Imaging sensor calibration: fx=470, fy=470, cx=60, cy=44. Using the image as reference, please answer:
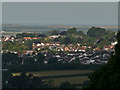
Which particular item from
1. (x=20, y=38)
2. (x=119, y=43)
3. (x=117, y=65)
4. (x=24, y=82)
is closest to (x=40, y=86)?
(x=24, y=82)

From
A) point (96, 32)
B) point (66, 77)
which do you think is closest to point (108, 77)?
point (66, 77)

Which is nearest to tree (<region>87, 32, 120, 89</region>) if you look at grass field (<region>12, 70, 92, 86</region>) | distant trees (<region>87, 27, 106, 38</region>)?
grass field (<region>12, 70, 92, 86</region>)

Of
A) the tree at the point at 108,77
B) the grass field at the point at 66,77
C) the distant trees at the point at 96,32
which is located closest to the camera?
the tree at the point at 108,77

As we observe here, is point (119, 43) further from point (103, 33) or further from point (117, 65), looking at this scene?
point (103, 33)

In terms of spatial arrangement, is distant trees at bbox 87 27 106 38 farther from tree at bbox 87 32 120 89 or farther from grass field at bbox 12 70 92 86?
tree at bbox 87 32 120 89

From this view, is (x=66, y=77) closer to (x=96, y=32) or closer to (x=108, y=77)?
(x=108, y=77)

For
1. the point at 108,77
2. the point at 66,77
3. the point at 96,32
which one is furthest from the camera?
the point at 96,32

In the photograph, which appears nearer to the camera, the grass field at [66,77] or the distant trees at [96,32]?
the grass field at [66,77]

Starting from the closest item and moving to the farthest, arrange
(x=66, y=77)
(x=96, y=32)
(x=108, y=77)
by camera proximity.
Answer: (x=108, y=77), (x=66, y=77), (x=96, y=32)

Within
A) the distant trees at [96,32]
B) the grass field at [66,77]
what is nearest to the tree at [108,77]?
the grass field at [66,77]

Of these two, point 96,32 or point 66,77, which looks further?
point 96,32

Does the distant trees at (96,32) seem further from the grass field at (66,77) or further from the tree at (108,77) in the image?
the tree at (108,77)
